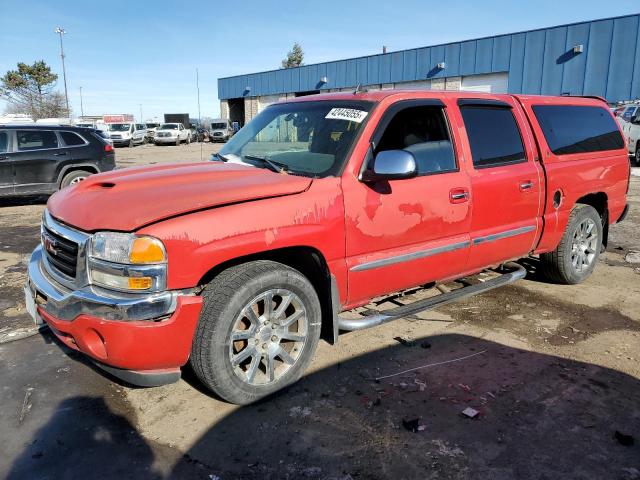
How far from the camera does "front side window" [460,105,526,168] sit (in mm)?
4035

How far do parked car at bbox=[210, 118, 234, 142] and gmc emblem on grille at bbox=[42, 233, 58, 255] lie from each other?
41640 millimetres

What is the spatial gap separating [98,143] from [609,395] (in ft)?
34.8

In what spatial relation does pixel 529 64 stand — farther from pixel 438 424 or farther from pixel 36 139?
pixel 438 424

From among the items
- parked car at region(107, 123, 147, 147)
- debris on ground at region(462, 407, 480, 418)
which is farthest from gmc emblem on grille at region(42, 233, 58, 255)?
parked car at region(107, 123, 147, 147)

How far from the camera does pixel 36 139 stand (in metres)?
10.2

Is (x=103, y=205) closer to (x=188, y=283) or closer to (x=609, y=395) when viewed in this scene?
(x=188, y=283)

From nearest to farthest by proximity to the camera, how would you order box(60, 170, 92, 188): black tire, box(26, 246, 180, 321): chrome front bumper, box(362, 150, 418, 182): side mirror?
box(26, 246, 180, 321): chrome front bumper
box(362, 150, 418, 182): side mirror
box(60, 170, 92, 188): black tire

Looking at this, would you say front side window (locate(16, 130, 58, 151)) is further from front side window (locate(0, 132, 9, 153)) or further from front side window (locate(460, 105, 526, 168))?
front side window (locate(460, 105, 526, 168))

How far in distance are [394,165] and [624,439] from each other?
1.99 metres

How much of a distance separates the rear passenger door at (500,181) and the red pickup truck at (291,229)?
0.01 meters

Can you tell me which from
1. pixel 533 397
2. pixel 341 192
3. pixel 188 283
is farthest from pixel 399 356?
pixel 188 283

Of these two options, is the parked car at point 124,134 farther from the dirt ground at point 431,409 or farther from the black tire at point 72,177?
the dirt ground at point 431,409

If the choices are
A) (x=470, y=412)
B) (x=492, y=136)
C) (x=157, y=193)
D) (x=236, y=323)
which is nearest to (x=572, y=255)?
(x=492, y=136)

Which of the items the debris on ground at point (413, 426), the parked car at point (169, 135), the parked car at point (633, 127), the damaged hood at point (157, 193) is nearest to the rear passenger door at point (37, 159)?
the damaged hood at point (157, 193)
